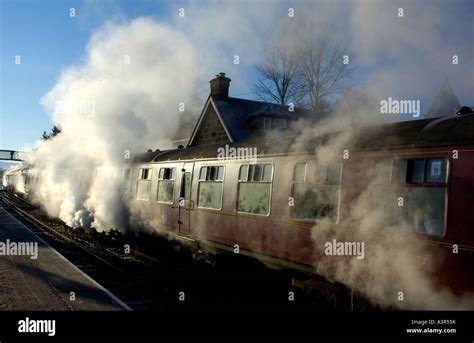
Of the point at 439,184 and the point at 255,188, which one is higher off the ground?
the point at 439,184

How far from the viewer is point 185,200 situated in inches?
417

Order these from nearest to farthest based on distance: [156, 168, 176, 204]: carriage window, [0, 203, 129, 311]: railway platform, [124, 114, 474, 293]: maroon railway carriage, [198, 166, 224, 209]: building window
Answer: [124, 114, 474, 293]: maroon railway carriage < [0, 203, 129, 311]: railway platform < [198, 166, 224, 209]: building window < [156, 168, 176, 204]: carriage window

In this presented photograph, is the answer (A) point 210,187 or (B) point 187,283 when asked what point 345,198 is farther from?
(B) point 187,283

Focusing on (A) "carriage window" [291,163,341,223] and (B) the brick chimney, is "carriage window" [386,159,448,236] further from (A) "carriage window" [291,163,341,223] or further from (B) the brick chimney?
(B) the brick chimney

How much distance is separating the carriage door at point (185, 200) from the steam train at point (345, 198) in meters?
0.06

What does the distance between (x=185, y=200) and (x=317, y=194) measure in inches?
186

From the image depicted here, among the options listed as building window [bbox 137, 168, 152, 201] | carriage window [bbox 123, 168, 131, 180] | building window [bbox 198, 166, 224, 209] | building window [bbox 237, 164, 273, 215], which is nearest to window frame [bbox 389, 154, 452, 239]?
building window [bbox 237, 164, 273, 215]

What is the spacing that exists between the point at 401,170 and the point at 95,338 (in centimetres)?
439

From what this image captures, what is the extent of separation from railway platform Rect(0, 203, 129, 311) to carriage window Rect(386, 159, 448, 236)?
4.57 m

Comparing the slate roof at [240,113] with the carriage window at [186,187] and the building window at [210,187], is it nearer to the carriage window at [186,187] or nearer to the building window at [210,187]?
the carriage window at [186,187]

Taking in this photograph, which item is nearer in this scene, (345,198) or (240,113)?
(345,198)

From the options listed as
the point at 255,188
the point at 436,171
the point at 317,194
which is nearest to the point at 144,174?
the point at 255,188

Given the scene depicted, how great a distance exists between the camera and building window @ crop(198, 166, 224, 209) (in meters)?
9.15

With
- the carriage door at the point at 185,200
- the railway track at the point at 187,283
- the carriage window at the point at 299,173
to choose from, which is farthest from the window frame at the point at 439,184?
the carriage door at the point at 185,200
